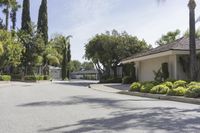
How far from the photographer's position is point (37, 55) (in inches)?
2564

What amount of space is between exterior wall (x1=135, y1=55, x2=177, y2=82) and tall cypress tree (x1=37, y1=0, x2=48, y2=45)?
95.6 feet

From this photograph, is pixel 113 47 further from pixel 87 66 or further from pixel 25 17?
pixel 87 66

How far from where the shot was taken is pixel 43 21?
67562 millimetres

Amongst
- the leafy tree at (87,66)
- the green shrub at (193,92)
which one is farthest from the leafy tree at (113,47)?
the leafy tree at (87,66)

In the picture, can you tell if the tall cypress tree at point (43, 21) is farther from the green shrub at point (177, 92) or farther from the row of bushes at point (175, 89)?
the green shrub at point (177, 92)

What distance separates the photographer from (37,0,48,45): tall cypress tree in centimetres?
6744

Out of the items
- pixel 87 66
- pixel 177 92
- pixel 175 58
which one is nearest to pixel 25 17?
pixel 175 58

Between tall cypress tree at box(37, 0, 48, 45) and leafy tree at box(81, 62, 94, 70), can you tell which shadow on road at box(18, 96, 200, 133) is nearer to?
tall cypress tree at box(37, 0, 48, 45)

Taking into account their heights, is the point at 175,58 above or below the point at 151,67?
above

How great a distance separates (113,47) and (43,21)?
16739 mm

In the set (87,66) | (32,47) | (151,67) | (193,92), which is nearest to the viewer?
(193,92)

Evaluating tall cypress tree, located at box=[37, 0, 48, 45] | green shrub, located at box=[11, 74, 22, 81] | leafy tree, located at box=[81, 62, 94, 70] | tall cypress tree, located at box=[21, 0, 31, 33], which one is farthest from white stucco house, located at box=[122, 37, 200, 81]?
leafy tree, located at box=[81, 62, 94, 70]

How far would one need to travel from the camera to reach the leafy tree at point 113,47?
5644cm

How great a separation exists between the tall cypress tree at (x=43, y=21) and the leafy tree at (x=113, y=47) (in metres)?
11.0
